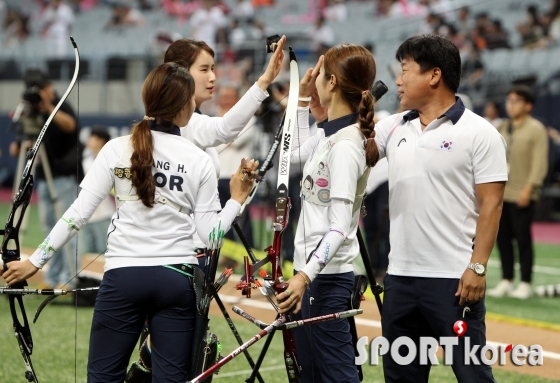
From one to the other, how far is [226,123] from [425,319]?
126 cm

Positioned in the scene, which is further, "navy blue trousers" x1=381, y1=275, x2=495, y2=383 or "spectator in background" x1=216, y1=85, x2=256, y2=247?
"spectator in background" x1=216, y1=85, x2=256, y2=247

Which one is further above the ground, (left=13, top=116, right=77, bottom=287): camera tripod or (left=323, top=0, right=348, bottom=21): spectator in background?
(left=323, top=0, right=348, bottom=21): spectator in background

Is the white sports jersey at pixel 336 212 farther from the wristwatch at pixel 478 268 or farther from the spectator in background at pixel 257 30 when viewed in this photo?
the spectator in background at pixel 257 30

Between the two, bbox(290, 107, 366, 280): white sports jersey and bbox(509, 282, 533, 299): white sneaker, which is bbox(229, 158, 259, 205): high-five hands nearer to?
bbox(290, 107, 366, 280): white sports jersey

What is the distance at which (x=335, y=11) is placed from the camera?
20.3m

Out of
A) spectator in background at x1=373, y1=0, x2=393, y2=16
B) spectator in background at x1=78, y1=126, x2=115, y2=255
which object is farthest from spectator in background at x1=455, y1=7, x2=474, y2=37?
spectator in background at x1=78, y1=126, x2=115, y2=255

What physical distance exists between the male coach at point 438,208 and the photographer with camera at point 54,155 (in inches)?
209

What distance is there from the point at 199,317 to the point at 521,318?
15.7ft

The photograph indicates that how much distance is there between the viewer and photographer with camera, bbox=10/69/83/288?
28.0 feet

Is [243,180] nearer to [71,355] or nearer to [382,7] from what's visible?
[71,355]

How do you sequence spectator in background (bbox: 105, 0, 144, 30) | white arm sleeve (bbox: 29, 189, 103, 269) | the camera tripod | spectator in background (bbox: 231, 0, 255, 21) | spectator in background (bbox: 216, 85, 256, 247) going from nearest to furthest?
white arm sleeve (bbox: 29, 189, 103, 269), the camera tripod, spectator in background (bbox: 216, 85, 256, 247), spectator in background (bbox: 231, 0, 255, 21), spectator in background (bbox: 105, 0, 144, 30)

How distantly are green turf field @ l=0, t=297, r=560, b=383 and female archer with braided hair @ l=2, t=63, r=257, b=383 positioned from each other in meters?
1.29

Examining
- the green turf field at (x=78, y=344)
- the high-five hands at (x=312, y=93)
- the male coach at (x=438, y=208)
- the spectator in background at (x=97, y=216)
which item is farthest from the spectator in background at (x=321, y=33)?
the male coach at (x=438, y=208)

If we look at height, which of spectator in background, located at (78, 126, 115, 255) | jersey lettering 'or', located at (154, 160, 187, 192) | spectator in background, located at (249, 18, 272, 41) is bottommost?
spectator in background, located at (78, 126, 115, 255)
